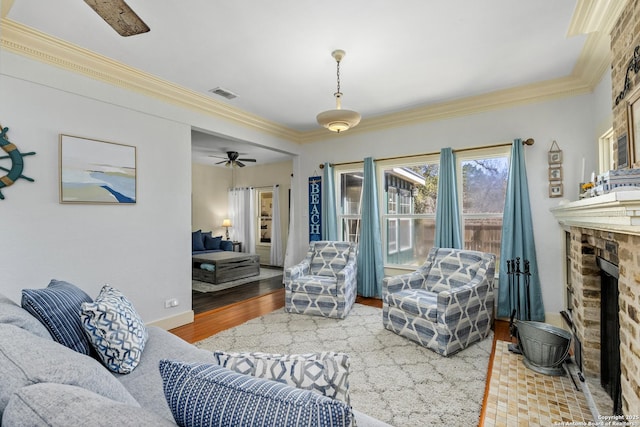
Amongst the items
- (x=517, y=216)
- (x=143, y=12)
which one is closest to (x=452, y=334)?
(x=517, y=216)

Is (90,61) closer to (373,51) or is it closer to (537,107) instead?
(373,51)

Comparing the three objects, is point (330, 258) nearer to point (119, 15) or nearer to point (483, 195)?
point (483, 195)

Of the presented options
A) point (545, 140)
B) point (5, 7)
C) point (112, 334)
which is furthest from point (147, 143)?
point (545, 140)

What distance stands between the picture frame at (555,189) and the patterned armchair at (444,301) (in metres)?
1.03

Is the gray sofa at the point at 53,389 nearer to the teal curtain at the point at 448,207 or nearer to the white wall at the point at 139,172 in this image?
the white wall at the point at 139,172

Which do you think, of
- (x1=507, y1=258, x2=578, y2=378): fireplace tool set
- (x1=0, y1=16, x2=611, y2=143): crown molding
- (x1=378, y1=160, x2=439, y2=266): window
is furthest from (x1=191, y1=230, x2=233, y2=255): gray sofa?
(x1=507, y1=258, x2=578, y2=378): fireplace tool set

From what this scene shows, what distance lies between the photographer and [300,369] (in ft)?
3.03

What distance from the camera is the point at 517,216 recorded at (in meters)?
3.41

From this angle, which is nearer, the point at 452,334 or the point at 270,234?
the point at 452,334

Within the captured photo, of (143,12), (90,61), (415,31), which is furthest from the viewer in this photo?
(90,61)

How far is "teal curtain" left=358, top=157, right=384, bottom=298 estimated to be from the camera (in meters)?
4.46

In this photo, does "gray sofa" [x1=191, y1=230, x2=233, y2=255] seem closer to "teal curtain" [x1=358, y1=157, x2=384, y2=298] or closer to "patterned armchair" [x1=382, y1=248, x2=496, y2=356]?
"teal curtain" [x1=358, y1=157, x2=384, y2=298]

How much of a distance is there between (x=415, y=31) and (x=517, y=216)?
227 cm

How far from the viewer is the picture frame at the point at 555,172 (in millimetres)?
3295
